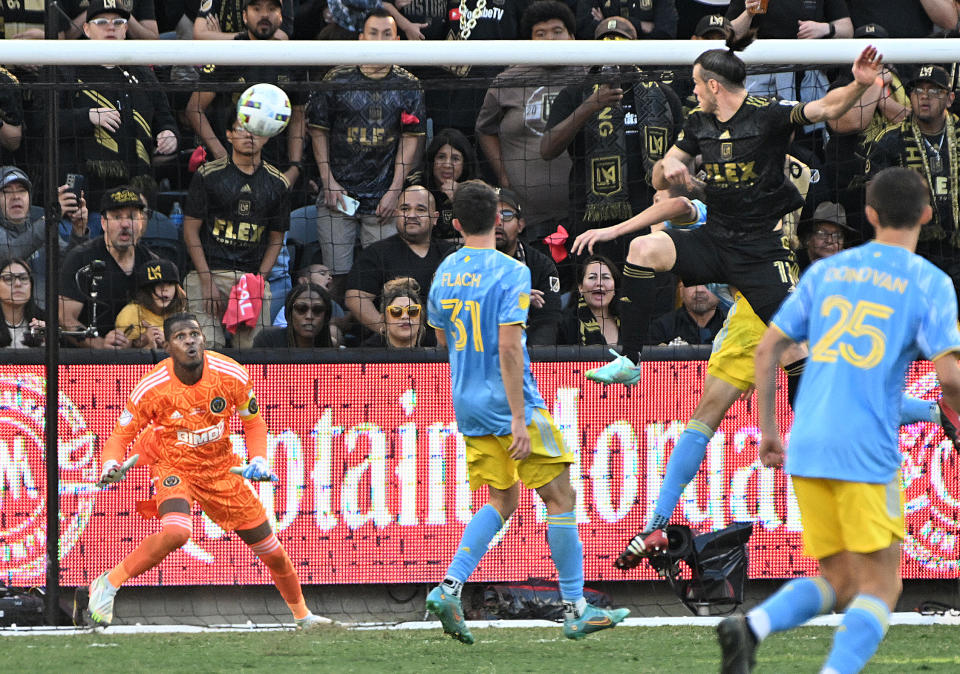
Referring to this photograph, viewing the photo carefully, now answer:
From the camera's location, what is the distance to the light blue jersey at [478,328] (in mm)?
6789

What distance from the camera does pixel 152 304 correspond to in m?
8.81

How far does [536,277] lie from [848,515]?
439 cm

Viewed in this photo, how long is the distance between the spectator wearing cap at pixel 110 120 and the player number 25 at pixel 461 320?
2880mm

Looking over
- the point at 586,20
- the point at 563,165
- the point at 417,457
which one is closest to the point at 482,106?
the point at 563,165

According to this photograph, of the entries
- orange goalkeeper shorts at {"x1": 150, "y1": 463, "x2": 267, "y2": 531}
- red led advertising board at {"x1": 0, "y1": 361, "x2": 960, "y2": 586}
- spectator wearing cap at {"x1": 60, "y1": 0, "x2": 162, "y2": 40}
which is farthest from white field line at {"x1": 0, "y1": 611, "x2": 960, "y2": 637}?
spectator wearing cap at {"x1": 60, "y1": 0, "x2": 162, "y2": 40}

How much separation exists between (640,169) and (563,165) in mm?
512

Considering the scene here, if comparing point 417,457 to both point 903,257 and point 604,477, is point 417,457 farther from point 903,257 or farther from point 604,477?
point 903,257

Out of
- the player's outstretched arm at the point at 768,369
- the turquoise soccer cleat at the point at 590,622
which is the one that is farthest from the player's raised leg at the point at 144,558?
the player's outstretched arm at the point at 768,369

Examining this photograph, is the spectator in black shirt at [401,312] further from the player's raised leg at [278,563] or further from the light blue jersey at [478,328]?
the light blue jersey at [478,328]

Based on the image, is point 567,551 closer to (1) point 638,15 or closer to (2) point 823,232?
(2) point 823,232

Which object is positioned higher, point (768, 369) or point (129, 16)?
point (129, 16)

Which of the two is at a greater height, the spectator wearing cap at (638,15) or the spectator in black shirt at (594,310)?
the spectator wearing cap at (638,15)

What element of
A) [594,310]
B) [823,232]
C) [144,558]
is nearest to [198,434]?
[144,558]

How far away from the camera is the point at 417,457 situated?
344 inches
